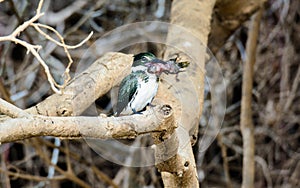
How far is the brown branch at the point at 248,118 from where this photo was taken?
1.42m

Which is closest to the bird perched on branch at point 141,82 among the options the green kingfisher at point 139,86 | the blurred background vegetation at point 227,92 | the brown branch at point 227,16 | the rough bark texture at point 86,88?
the green kingfisher at point 139,86

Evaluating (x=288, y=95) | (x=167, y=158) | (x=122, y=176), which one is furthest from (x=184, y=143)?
(x=288, y=95)

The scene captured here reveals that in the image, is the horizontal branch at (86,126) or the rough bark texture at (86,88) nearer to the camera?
the horizontal branch at (86,126)

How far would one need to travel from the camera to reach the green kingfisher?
1.86 ft

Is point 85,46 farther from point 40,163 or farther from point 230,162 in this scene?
point 230,162

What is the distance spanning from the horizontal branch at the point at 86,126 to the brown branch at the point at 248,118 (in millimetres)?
868

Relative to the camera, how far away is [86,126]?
555 millimetres

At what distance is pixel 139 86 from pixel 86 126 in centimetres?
6

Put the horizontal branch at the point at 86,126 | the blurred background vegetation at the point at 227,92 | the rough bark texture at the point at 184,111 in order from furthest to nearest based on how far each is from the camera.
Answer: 1. the blurred background vegetation at the point at 227,92
2. the rough bark texture at the point at 184,111
3. the horizontal branch at the point at 86,126

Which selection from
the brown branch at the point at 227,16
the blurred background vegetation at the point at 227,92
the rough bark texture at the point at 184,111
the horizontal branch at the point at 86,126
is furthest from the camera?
the blurred background vegetation at the point at 227,92

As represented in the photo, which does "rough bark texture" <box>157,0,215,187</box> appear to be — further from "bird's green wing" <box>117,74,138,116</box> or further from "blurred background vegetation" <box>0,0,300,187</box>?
"blurred background vegetation" <box>0,0,300,187</box>

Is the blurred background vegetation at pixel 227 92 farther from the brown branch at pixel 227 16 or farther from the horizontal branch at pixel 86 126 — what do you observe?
the horizontal branch at pixel 86 126

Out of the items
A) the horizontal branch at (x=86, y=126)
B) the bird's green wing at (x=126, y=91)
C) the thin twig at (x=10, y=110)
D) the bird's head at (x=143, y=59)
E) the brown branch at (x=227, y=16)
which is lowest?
the horizontal branch at (x=86, y=126)

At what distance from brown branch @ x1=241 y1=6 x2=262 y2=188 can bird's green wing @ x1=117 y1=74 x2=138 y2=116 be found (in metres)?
0.88
